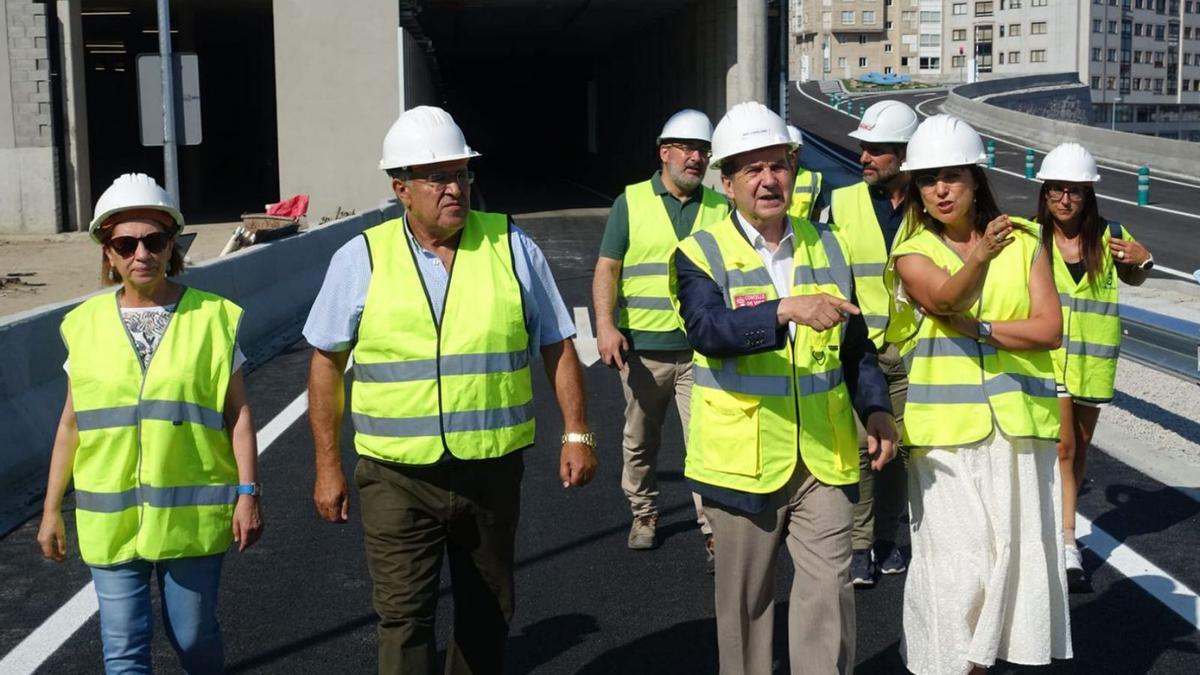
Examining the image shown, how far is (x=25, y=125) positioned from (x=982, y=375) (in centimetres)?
3229

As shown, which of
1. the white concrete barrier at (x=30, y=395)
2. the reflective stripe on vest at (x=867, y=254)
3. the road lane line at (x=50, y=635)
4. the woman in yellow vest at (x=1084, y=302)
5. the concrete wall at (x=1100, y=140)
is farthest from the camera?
the concrete wall at (x=1100, y=140)

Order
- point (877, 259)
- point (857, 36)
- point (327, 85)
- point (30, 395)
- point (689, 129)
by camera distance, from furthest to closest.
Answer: point (857, 36) < point (327, 85) < point (30, 395) < point (689, 129) < point (877, 259)

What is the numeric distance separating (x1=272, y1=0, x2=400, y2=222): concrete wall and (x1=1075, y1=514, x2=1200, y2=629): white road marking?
27193 mm

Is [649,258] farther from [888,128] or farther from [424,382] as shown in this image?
[424,382]

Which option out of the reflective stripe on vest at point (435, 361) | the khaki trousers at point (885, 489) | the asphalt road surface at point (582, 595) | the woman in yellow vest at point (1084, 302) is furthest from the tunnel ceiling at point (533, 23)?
the reflective stripe on vest at point (435, 361)

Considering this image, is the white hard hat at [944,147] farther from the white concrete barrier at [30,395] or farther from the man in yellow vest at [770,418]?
the white concrete barrier at [30,395]

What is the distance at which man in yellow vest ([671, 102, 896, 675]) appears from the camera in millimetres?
4738

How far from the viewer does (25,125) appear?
33.8 metres

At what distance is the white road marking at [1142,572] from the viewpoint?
21.2 ft

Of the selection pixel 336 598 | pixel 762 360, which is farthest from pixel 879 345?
pixel 336 598

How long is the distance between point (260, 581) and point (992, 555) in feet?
11.6

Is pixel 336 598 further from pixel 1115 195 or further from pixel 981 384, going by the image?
pixel 1115 195

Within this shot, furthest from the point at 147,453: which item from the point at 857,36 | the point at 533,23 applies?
the point at 857,36

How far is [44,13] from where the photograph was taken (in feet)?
111
